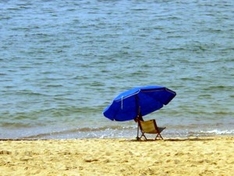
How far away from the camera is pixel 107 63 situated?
23734 millimetres

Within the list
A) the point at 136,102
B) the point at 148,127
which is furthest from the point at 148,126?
the point at 136,102

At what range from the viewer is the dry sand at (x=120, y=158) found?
38.2 feet

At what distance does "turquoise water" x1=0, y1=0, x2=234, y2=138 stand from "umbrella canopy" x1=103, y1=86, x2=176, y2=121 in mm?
1799

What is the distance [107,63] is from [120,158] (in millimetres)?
11346

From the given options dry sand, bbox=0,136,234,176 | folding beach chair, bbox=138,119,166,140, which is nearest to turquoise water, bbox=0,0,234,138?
folding beach chair, bbox=138,119,166,140

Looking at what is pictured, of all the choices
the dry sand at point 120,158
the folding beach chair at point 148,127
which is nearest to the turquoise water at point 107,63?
the folding beach chair at point 148,127

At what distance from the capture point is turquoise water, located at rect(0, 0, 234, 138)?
17.9m

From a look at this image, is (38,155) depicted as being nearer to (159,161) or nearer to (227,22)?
(159,161)

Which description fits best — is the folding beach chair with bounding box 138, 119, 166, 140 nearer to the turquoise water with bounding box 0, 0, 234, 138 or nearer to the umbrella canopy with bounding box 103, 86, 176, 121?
the umbrella canopy with bounding box 103, 86, 176, 121

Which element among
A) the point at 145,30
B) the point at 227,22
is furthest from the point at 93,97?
the point at 227,22

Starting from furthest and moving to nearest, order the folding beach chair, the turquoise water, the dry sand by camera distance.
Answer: the turquoise water < the folding beach chair < the dry sand

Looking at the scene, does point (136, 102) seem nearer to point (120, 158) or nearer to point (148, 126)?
point (148, 126)

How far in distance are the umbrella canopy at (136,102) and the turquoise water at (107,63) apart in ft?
5.90

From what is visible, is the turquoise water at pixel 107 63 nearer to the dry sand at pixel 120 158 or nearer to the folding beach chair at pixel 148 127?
the folding beach chair at pixel 148 127
